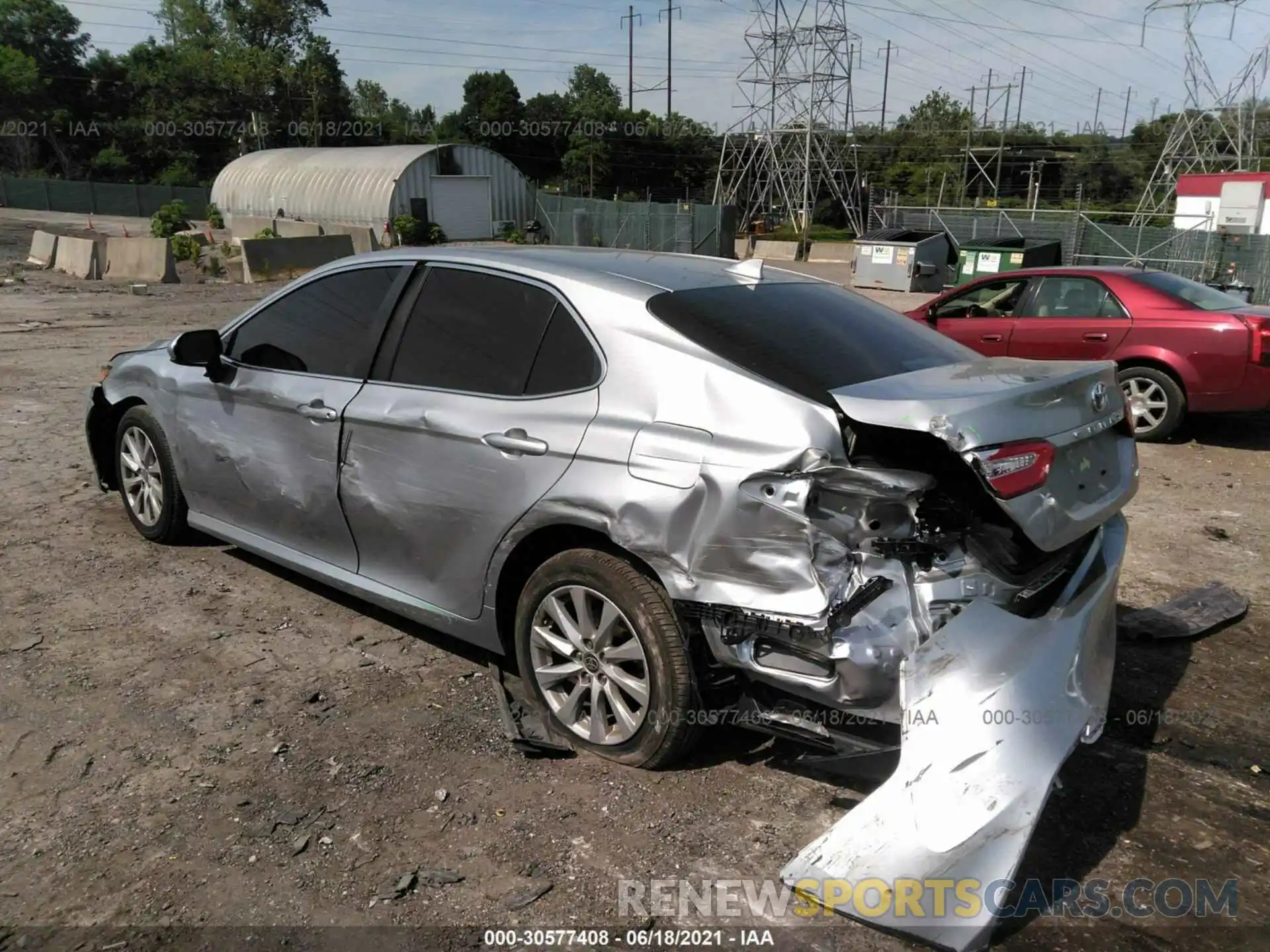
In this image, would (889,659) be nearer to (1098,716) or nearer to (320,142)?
(1098,716)

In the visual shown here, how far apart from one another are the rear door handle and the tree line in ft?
181

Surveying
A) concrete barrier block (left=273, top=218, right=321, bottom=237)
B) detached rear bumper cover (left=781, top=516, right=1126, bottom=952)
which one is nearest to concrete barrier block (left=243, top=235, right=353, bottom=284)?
concrete barrier block (left=273, top=218, right=321, bottom=237)

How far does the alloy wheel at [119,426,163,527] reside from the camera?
525 cm

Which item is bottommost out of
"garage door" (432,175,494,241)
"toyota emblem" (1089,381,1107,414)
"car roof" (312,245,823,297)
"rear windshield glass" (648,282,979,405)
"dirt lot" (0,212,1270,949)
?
"dirt lot" (0,212,1270,949)

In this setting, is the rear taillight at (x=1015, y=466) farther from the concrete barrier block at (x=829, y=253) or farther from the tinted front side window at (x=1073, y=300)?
the concrete barrier block at (x=829, y=253)

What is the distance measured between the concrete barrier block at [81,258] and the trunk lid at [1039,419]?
917 inches

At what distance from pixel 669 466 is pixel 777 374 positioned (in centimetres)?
Result: 46

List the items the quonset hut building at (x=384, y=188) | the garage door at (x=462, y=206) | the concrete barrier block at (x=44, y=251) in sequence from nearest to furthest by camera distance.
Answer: the concrete barrier block at (x=44, y=251), the quonset hut building at (x=384, y=188), the garage door at (x=462, y=206)

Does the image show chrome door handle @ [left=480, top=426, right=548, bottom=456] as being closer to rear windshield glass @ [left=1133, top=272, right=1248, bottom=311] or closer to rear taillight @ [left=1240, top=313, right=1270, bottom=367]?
rear taillight @ [left=1240, top=313, right=1270, bottom=367]

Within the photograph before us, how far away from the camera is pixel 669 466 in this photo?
3014mm

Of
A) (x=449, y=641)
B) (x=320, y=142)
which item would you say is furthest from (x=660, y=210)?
(x=320, y=142)

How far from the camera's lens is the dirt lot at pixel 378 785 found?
9.00 feet

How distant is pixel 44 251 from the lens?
24141 mm

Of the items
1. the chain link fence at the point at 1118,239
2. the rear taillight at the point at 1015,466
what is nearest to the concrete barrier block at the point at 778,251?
the chain link fence at the point at 1118,239
